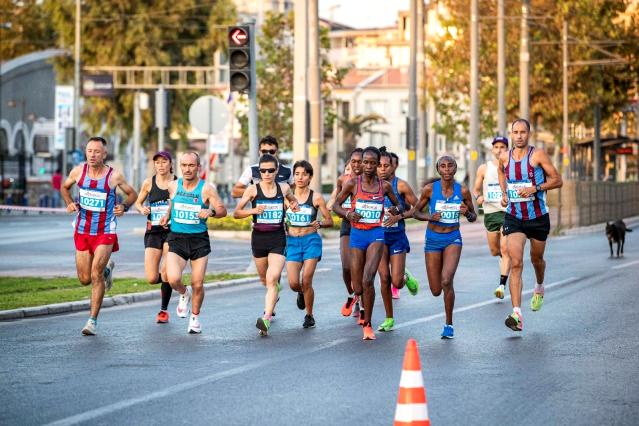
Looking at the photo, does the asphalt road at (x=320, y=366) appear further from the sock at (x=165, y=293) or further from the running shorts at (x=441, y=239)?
the running shorts at (x=441, y=239)

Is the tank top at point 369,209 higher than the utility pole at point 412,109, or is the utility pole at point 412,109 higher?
the utility pole at point 412,109

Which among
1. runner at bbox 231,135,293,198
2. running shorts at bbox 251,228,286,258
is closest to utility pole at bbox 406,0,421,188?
runner at bbox 231,135,293,198

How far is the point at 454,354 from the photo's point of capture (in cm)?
1384

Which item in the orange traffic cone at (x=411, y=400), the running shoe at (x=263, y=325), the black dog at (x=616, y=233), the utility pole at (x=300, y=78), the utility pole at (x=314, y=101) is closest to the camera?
the orange traffic cone at (x=411, y=400)

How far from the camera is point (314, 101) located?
118ft

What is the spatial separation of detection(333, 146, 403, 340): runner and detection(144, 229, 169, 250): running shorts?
259cm

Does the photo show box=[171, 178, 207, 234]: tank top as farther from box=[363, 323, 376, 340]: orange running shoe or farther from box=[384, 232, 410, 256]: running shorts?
box=[363, 323, 376, 340]: orange running shoe

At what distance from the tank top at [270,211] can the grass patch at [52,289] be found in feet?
12.6

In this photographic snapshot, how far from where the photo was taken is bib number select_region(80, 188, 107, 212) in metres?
16.0

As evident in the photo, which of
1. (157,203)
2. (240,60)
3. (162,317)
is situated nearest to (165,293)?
(162,317)

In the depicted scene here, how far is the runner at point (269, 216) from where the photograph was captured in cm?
1587

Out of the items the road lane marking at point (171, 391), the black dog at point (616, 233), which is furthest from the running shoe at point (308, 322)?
the black dog at point (616, 233)

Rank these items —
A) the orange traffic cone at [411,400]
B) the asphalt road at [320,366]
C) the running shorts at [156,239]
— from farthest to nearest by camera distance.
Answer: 1. the running shorts at [156,239]
2. the asphalt road at [320,366]
3. the orange traffic cone at [411,400]

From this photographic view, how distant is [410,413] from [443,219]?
725 cm
